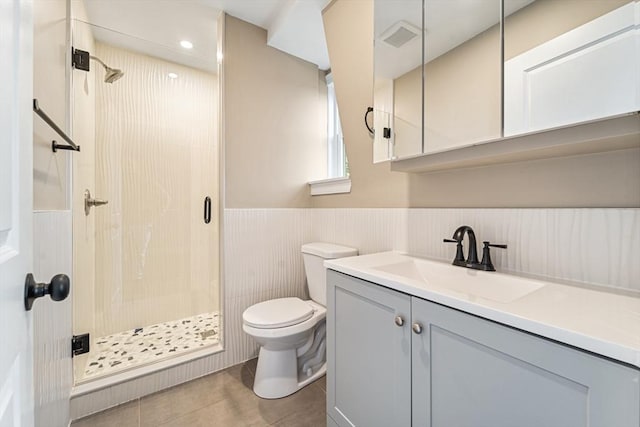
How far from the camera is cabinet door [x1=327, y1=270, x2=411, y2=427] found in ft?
2.89

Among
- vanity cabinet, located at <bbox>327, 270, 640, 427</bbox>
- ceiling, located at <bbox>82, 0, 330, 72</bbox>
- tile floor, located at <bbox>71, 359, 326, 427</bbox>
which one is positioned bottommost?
tile floor, located at <bbox>71, 359, 326, 427</bbox>

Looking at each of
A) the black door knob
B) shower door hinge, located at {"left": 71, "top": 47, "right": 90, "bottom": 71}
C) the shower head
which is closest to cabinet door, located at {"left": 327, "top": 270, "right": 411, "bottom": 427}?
the black door knob

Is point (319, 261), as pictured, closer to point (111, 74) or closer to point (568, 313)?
point (568, 313)

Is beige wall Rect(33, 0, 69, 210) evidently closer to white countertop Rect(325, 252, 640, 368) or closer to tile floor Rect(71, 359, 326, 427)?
tile floor Rect(71, 359, 326, 427)

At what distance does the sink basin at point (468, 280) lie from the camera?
92 centimetres

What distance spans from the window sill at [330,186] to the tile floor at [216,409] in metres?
1.27

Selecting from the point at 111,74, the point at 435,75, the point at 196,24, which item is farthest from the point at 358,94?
the point at 111,74

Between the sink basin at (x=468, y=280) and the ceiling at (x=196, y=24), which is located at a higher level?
the ceiling at (x=196, y=24)

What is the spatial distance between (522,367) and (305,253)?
4.69 feet

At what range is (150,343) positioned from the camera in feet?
6.48

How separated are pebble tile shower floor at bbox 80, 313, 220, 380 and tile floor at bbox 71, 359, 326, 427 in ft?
0.76

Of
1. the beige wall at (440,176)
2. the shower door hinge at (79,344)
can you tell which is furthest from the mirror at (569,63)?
the shower door hinge at (79,344)

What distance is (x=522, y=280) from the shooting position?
0.92 m

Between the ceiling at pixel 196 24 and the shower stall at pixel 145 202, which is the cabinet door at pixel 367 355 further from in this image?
the ceiling at pixel 196 24
